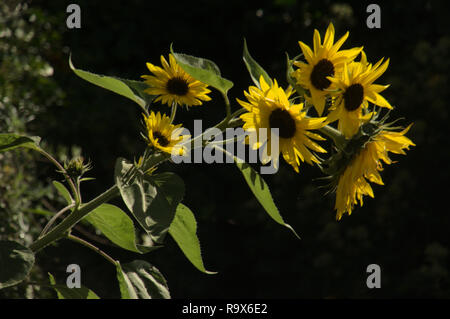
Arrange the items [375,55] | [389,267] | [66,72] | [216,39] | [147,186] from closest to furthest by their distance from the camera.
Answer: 1. [147,186]
2. [389,267]
3. [375,55]
4. [66,72]
5. [216,39]

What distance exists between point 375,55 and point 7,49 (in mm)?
1713

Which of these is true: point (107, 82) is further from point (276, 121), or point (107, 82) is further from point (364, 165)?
point (364, 165)

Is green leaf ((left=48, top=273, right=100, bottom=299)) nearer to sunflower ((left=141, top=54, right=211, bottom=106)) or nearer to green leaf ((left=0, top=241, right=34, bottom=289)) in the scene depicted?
green leaf ((left=0, top=241, right=34, bottom=289))

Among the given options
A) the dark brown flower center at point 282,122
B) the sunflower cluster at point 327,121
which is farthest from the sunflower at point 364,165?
the dark brown flower center at point 282,122

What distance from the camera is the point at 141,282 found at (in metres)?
0.92

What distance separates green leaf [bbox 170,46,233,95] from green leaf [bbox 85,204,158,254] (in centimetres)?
26

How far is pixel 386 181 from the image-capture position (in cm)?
262

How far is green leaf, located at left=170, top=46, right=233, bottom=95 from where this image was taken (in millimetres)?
786

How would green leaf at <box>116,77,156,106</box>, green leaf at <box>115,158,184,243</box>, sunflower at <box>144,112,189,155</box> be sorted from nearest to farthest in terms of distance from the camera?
green leaf at <box>115,158,184,243</box> → sunflower at <box>144,112,189,155</box> → green leaf at <box>116,77,156,106</box>

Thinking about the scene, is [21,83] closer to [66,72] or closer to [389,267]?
[66,72]

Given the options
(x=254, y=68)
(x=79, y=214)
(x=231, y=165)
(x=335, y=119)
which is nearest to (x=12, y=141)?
(x=79, y=214)

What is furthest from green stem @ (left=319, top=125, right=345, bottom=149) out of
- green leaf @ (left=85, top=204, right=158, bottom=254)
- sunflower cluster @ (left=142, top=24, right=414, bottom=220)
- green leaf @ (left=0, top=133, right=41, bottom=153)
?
green leaf @ (left=0, top=133, right=41, bottom=153)

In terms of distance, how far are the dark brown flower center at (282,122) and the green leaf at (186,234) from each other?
0.19 meters
